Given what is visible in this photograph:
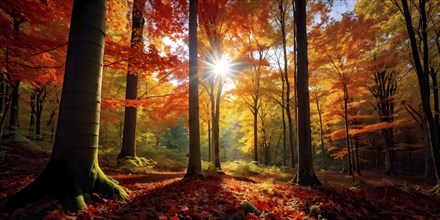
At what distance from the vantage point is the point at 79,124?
3.09 meters

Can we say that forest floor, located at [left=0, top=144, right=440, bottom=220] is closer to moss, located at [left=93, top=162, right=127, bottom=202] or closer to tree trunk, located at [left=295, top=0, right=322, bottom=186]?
moss, located at [left=93, top=162, right=127, bottom=202]

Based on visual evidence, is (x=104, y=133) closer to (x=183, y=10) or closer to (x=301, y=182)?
(x=183, y=10)

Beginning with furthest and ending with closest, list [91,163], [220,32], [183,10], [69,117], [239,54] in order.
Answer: [239,54] → [220,32] → [183,10] → [91,163] → [69,117]

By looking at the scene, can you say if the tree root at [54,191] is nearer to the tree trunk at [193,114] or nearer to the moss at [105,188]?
the moss at [105,188]

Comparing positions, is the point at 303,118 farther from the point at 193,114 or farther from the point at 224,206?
the point at 224,206

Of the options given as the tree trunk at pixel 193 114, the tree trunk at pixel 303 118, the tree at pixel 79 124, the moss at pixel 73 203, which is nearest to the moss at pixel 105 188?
the tree at pixel 79 124

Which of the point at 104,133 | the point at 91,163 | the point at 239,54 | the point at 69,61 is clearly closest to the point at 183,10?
the point at 239,54

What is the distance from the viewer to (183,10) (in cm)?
1074

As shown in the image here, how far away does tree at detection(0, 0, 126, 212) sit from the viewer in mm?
2897

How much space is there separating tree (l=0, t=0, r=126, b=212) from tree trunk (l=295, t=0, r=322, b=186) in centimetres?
495

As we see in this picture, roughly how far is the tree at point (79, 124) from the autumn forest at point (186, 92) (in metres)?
0.02

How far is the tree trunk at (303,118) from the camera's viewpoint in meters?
6.37

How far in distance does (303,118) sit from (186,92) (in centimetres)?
753

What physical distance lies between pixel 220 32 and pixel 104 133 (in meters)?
17.1
